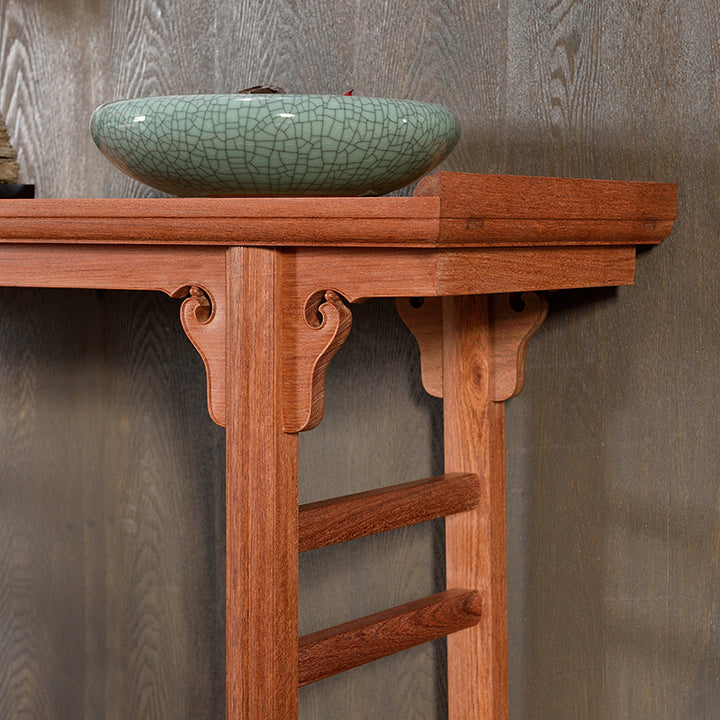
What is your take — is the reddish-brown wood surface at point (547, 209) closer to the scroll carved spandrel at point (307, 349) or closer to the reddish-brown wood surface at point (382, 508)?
the scroll carved spandrel at point (307, 349)

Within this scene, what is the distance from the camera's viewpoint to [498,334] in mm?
1031

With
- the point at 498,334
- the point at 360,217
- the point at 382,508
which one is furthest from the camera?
the point at 498,334

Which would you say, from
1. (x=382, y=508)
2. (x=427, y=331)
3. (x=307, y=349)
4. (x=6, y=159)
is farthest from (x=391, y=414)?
(x=6, y=159)

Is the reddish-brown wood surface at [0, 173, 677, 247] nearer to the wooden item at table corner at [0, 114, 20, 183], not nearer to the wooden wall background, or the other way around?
A: the wooden wall background

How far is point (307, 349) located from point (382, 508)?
246 mm

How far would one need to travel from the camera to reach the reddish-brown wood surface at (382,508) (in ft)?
2.72

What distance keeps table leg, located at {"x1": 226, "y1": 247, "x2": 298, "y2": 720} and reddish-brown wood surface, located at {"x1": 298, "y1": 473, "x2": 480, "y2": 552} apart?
0.22ft

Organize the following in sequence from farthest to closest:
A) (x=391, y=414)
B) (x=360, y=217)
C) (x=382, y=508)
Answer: (x=391, y=414) < (x=382, y=508) < (x=360, y=217)

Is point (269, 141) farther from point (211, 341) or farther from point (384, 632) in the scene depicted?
point (384, 632)

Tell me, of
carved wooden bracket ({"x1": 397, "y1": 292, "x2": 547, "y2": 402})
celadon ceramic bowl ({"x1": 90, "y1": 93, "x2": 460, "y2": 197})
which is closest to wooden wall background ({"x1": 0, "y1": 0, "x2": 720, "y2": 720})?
carved wooden bracket ({"x1": 397, "y1": 292, "x2": 547, "y2": 402})

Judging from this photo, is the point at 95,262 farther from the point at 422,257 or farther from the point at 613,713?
the point at 613,713

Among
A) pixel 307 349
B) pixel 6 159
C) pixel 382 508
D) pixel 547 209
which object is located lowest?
pixel 382 508

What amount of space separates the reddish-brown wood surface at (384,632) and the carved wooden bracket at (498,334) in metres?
0.23

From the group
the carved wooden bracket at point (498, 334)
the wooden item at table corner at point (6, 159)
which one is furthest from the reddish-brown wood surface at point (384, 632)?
the wooden item at table corner at point (6, 159)
